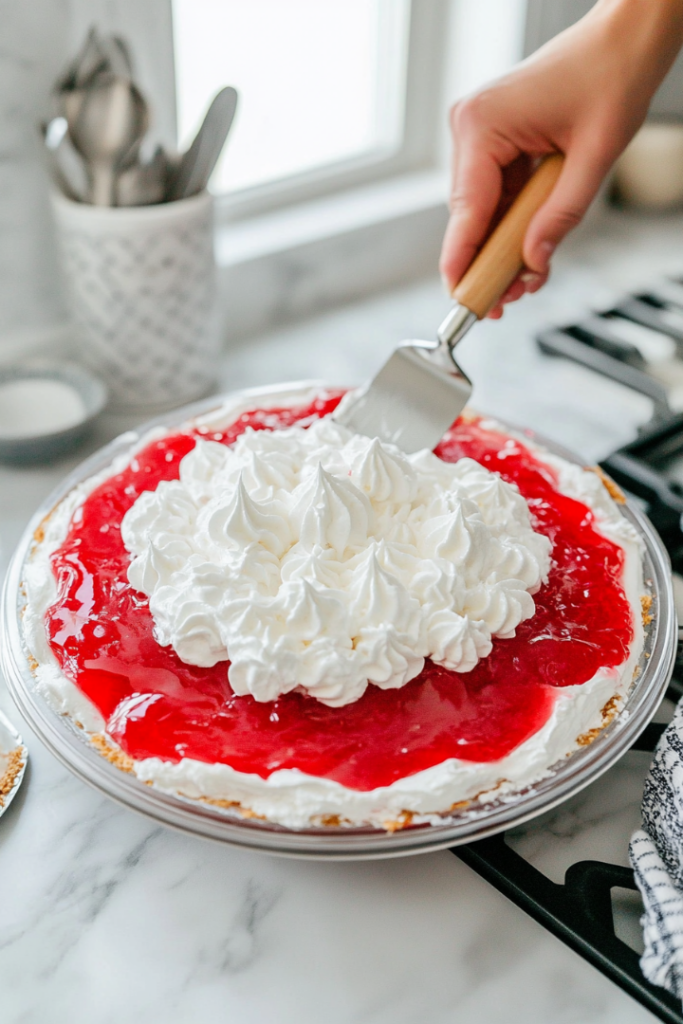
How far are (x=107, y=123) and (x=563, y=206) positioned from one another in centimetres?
61

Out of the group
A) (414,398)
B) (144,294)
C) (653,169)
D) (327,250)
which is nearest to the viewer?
(414,398)

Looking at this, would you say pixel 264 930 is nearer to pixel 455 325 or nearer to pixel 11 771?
pixel 11 771

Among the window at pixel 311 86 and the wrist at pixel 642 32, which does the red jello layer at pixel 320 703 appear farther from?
the window at pixel 311 86

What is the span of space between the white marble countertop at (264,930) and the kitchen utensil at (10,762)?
0.7 inches

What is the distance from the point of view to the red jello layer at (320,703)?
2.65 feet

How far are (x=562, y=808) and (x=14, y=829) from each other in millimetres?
514

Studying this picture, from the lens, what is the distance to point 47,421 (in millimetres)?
1393

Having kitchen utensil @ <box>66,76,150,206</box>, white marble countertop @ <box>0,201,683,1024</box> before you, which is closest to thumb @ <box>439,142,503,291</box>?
kitchen utensil @ <box>66,76,150,206</box>

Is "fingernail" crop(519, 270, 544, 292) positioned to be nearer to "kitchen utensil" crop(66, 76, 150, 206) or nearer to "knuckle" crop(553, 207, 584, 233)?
"knuckle" crop(553, 207, 584, 233)

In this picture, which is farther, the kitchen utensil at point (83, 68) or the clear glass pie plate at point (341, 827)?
the kitchen utensil at point (83, 68)

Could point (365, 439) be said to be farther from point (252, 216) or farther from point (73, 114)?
point (252, 216)

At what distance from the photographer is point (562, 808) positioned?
0.91 metres

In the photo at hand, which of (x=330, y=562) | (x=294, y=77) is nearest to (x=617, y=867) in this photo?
(x=330, y=562)

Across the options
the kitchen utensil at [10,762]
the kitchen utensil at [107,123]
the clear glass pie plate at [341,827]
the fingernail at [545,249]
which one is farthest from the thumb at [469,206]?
the kitchen utensil at [10,762]
